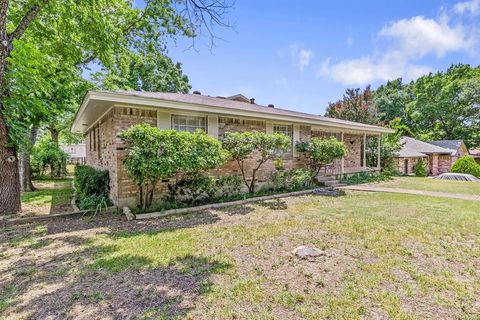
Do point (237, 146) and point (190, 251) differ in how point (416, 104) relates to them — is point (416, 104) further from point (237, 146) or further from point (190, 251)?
point (190, 251)

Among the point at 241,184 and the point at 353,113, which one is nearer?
the point at 241,184

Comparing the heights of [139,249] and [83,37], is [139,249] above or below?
below

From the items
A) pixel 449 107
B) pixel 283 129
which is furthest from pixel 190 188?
pixel 449 107

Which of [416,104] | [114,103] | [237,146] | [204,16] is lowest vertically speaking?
[237,146]

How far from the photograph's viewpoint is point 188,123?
7957 mm

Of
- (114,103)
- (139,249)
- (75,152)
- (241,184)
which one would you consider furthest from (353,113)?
(75,152)

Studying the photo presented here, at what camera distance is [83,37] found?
6480 mm

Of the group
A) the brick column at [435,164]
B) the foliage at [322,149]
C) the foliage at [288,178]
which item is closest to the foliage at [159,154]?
the foliage at [288,178]

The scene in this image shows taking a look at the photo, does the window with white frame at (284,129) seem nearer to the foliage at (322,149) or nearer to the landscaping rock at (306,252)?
the foliage at (322,149)

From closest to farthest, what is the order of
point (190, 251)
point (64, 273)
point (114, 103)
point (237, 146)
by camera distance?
1. point (64, 273)
2. point (190, 251)
3. point (114, 103)
4. point (237, 146)

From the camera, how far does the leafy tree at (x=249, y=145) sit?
791 cm

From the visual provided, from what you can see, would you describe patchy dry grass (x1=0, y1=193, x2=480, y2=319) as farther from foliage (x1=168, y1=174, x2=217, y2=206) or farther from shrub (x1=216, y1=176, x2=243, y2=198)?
shrub (x1=216, y1=176, x2=243, y2=198)

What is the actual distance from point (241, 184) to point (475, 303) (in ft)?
21.6

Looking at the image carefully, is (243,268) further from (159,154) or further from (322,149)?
(322,149)
